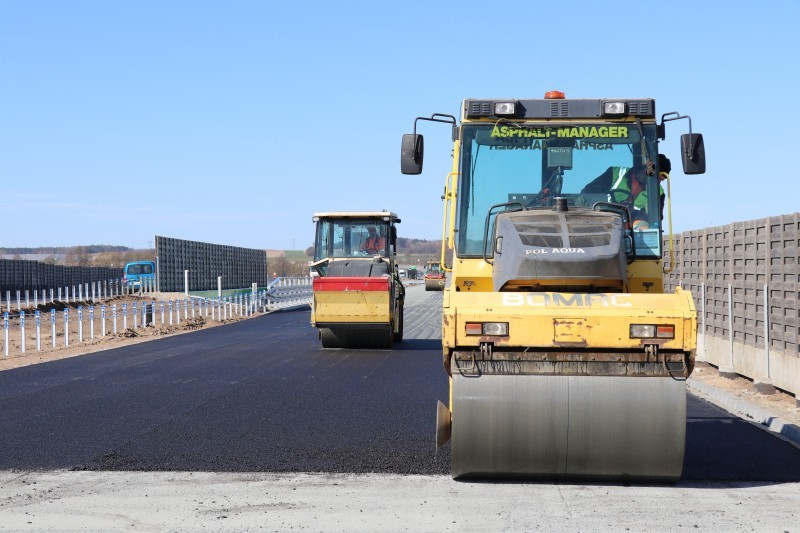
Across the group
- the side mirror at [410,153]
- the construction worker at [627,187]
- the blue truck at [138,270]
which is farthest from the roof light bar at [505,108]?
the blue truck at [138,270]

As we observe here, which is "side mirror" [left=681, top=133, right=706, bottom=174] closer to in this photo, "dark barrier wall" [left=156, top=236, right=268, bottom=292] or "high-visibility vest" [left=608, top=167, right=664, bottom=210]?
"high-visibility vest" [left=608, top=167, right=664, bottom=210]

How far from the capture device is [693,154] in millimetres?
9000

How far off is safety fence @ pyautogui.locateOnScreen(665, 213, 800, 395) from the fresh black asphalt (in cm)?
134

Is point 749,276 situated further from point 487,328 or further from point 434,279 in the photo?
point 434,279

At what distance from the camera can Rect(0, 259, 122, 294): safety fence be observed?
60.9 metres

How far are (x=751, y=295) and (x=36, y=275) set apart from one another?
59.1 metres

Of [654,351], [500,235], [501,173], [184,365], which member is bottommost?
[184,365]

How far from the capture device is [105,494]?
768cm

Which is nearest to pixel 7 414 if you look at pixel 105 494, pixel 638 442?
pixel 105 494

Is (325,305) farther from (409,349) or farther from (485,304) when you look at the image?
(485,304)

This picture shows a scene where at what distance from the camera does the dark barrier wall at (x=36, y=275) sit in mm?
60844

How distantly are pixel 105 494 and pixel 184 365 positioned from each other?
Answer: 1132 cm

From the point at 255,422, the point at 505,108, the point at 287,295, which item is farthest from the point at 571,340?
the point at 287,295

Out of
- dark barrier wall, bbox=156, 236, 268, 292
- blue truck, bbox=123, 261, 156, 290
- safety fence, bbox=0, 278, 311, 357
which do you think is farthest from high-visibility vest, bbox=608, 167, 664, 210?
blue truck, bbox=123, 261, 156, 290
